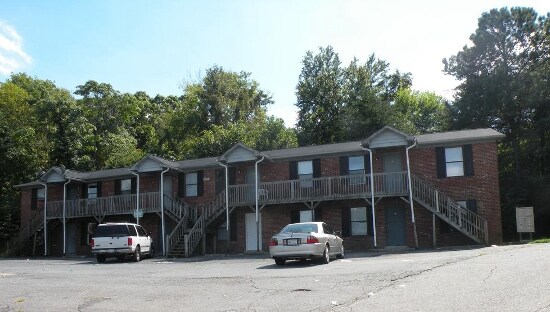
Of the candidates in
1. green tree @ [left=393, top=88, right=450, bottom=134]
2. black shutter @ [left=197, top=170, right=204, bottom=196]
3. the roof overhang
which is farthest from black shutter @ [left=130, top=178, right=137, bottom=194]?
green tree @ [left=393, top=88, right=450, bottom=134]

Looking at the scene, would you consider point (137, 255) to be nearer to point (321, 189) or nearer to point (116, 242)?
point (116, 242)

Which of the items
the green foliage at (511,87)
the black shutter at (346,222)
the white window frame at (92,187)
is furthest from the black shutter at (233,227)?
the green foliage at (511,87)

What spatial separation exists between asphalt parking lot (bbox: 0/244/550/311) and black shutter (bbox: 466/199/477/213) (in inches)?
383

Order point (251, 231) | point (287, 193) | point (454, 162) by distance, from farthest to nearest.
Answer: point (251, 231) → point (287, 193) → point (454, 162)

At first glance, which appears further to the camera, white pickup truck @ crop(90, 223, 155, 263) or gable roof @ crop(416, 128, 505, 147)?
gable roof @ crop(416, 128, 505, 147)

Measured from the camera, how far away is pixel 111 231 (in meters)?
25.0

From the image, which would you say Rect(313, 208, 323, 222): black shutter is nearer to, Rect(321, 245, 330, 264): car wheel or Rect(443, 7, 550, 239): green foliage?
Rect(321, 245, 330, 264): car wheel

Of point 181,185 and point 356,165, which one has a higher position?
point 356,165

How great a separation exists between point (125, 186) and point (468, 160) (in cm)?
2104

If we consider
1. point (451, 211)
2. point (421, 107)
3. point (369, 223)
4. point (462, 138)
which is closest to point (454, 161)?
point (462, 138)

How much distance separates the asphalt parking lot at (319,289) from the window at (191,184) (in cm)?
1596

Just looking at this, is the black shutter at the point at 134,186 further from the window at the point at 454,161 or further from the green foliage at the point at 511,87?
the green foliage at the point at 511,87

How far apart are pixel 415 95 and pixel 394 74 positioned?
24.9 feet

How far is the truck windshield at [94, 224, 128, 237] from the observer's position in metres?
24.9
